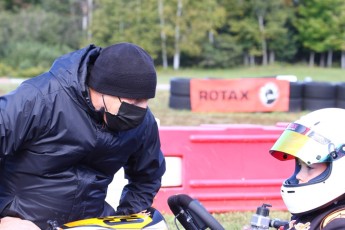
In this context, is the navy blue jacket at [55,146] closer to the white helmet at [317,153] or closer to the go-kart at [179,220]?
the go-kart at [179,220]

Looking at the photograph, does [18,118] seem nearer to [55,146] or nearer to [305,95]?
[55,146]

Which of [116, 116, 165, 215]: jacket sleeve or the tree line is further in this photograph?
the tree line

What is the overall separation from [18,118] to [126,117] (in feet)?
1.73

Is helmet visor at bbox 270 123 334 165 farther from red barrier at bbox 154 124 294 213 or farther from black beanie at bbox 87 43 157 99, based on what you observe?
red barrier at bbox 154 124 294 213

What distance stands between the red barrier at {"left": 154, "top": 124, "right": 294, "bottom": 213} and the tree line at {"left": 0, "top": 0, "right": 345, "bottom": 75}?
116ft

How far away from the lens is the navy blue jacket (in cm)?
294

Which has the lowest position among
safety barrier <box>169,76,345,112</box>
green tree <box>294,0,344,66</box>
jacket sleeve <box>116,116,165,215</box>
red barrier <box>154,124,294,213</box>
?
green tree <box>294,0,344,66</box>

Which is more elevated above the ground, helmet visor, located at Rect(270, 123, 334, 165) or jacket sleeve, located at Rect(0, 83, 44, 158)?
jacket sleeve, located at Rect(0, 83, 44, 158)

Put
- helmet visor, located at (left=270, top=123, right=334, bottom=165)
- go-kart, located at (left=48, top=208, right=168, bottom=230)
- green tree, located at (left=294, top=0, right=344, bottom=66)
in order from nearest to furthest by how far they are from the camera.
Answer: go-kart, located at (left=48, top=208, right=168, bottom=230) < helmet visor, located at (left=270, top=123, right=334, bottom=165) < green tree, located at (left=294, top=0, right=344, bottom=66)

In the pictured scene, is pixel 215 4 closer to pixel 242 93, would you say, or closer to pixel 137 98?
pixel 242 93

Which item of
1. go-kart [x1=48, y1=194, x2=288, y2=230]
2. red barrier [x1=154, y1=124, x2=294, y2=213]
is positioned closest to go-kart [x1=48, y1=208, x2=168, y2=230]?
go-kart [x1=48, y1=194, x2=288, y2=230]

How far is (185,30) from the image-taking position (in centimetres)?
5134

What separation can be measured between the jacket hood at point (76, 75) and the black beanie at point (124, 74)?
53 mm

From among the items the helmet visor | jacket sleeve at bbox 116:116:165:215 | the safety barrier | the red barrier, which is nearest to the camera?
the helmet visor
